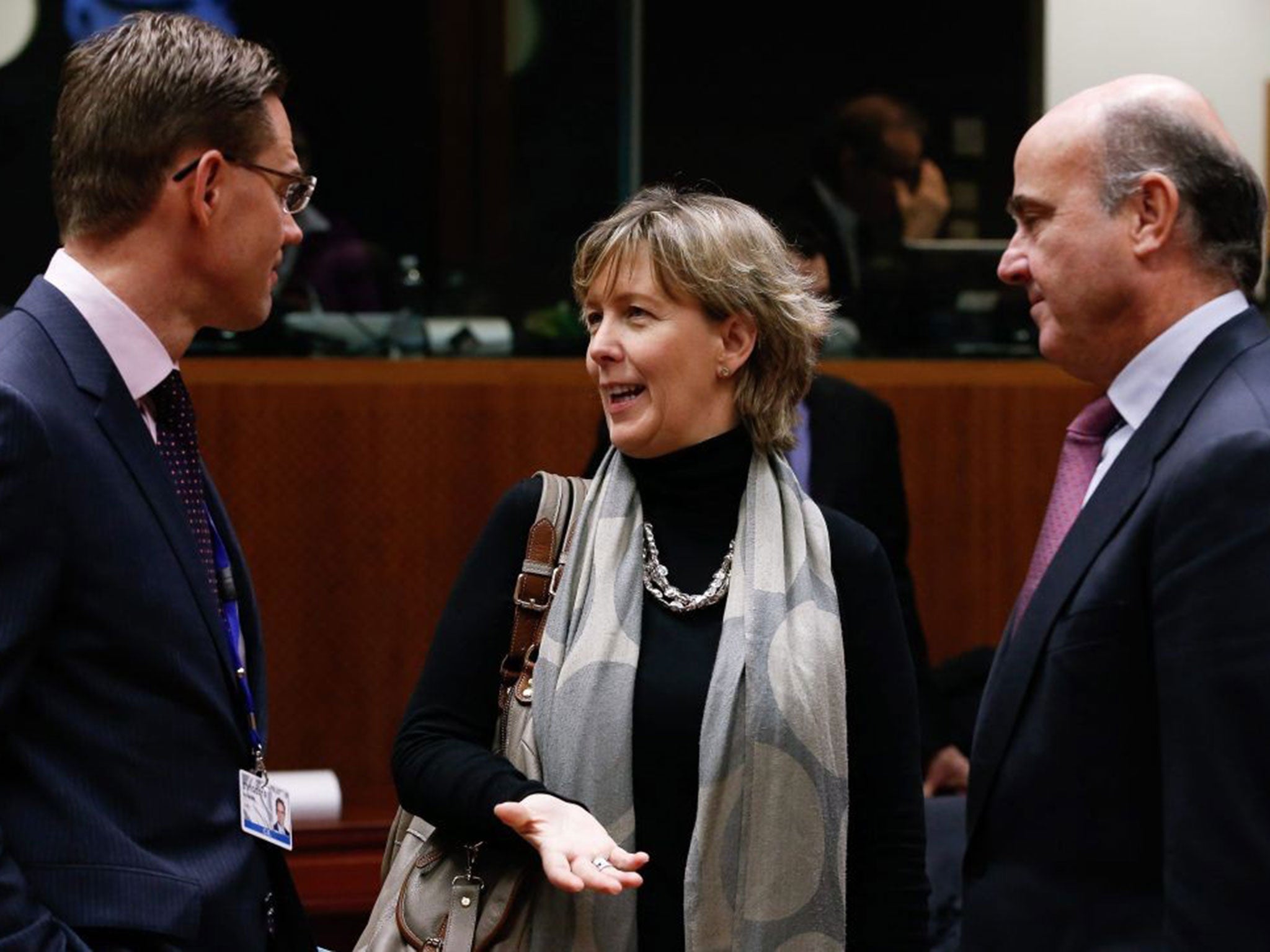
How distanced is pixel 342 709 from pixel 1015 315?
2326 millimetres

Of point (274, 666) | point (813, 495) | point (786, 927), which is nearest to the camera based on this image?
point (786, 927)

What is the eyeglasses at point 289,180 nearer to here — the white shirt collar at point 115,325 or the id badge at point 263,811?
the white shirt collar at point 115,325

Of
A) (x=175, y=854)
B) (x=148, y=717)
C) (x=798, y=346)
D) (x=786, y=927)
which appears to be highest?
(x=798, y=346)

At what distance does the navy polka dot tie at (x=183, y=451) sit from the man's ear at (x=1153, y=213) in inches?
45.0

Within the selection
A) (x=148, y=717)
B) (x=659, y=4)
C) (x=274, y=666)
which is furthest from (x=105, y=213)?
(x=659, y=4)

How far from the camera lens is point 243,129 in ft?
7.69

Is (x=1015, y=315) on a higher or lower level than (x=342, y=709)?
higher

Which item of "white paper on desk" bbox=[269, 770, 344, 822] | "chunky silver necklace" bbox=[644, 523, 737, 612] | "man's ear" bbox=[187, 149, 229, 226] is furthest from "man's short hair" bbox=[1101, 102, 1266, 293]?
"white paper on desk" bbox=[269, 770, 344, 822]

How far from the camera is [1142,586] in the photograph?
2195mm

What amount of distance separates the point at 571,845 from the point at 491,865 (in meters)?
0.22

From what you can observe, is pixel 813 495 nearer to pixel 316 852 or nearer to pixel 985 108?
pixel 316 852

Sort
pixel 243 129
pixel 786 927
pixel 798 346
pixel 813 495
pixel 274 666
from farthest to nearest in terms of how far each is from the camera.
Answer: pixel 274 666
pixel 813 495
pixel 798 346
pixel 786 927
pixel 243 129

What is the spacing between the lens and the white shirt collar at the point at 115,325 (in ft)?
7.33

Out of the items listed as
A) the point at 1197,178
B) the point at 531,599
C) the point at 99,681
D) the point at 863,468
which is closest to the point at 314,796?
the point at 863,468
